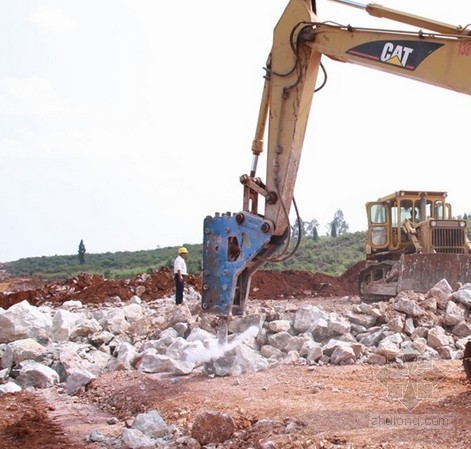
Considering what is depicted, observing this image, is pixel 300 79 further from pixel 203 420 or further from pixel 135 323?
pixel 135 323

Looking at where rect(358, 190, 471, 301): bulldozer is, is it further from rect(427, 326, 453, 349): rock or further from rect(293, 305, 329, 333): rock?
rect(293, 305, 329, 333): rock

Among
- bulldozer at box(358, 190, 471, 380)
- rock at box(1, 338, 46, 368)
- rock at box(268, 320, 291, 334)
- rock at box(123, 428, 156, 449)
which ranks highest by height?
bulldozer at box(358, 190, 471, 380)

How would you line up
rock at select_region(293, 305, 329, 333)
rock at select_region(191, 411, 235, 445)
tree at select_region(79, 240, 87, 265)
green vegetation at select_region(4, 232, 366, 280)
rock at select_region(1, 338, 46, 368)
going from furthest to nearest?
tree at select_region(79, 240, 87, 265)
green vegetation at select_region(4, 232, 366, 280)
rock at select_region(293, 305, 329, 333)
rock at select_region(1, 338, 46, 368)
rock at select_region(191, 411, 235, 445)

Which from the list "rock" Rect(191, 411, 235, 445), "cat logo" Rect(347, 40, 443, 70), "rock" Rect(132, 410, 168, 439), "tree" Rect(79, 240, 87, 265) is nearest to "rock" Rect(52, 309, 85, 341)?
"rock" Rect(132, 410, 168, 439)

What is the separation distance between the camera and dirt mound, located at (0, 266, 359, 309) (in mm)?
18062

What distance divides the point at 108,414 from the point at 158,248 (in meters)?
53.7

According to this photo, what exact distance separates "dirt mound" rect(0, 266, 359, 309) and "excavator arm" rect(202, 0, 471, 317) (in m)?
11.2

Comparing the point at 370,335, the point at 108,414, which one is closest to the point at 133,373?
the point at 108,414

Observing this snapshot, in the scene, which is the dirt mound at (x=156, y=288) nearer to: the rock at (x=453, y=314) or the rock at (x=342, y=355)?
the rock at (x=453, y=314)

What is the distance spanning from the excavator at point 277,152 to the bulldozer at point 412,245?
7.93 metres

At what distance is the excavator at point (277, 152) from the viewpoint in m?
6.58

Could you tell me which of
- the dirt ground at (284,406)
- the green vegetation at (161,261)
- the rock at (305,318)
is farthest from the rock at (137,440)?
the green vegetation at (161,261)

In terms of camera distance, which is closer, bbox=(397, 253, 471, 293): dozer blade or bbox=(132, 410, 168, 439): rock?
bbox=(132, 410, 168, 439): rock

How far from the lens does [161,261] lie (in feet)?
147
